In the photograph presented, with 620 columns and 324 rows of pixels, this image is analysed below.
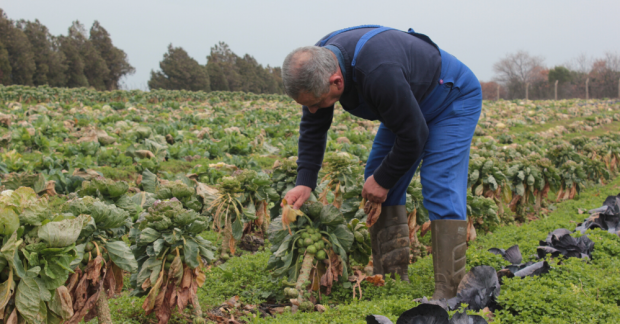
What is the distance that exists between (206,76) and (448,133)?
4223cm

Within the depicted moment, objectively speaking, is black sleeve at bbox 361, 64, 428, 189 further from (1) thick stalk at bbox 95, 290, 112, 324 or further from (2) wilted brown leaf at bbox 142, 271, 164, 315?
(1) thick stalk at bbox 95, 290, 112, 324

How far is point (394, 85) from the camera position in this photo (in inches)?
86.1

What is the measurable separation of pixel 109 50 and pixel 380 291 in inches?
1739

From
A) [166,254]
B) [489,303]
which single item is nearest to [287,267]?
[166,254]

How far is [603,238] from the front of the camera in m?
3.64

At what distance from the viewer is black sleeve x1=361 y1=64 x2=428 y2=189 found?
2.20m

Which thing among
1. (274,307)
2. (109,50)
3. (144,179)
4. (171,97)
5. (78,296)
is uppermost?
(109,50)

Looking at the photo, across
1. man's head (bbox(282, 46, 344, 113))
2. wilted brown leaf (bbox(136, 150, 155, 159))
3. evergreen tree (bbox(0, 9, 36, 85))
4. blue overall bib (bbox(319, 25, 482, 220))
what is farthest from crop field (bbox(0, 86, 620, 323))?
evergreen tree (bbox(0, 9, 36, 85))

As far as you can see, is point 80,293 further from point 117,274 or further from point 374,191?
point 374,191

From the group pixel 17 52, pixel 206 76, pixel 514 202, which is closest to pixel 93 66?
pixel 17 52

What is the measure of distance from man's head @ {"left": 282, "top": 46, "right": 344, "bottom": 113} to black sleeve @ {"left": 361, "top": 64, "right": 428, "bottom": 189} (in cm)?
18

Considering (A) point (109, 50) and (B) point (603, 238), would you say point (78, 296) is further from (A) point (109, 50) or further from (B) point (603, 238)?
(A) point (109, 50)

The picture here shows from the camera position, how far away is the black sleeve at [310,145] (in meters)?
2.95

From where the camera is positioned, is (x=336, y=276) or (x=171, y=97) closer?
(x=336, y=276)
